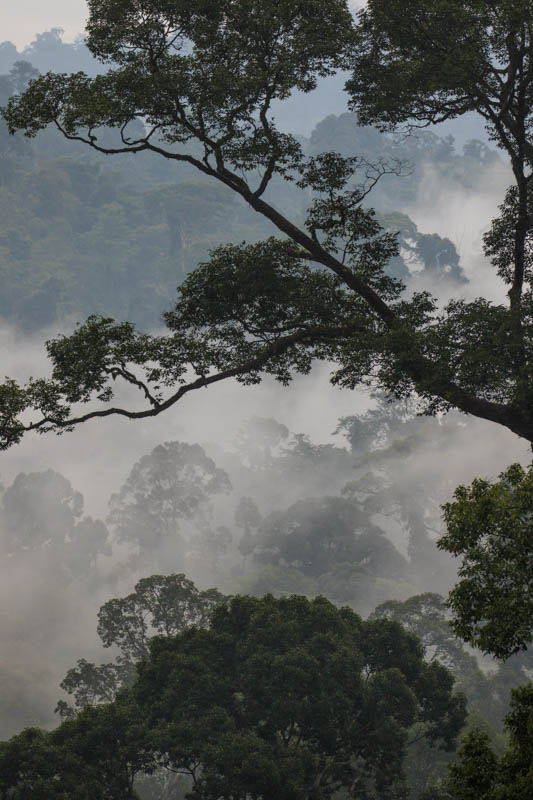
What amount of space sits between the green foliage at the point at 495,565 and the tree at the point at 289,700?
8.58 m

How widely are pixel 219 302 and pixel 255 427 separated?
220 ft

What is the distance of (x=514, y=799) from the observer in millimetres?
6305

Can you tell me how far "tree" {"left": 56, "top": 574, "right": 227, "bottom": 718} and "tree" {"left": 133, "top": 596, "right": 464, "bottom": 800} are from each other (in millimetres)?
8815

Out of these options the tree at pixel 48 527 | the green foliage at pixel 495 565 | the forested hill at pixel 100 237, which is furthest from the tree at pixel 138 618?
the forested hill at pixel 100 237

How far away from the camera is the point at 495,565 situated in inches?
282

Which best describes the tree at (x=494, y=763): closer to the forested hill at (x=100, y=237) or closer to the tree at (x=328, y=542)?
the tree at (x=328, y=542)

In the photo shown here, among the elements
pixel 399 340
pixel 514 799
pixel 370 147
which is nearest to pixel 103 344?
pixel 399 340

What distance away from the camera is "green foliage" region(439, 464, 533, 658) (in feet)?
22.9

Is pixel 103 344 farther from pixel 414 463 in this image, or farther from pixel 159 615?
pixel 414 463

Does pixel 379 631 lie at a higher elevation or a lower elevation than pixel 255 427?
lower

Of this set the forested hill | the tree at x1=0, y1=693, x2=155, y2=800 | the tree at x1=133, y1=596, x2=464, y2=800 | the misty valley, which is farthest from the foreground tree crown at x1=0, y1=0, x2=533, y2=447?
the forested hill

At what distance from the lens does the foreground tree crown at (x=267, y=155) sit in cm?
1141

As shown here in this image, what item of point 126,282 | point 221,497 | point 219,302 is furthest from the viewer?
point 126,282

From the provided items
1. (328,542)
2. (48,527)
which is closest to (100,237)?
(48,527)
